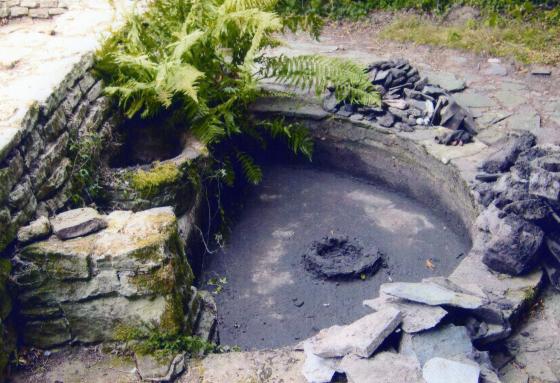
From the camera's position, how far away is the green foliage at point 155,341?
3164 mm

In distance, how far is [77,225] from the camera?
3293mm

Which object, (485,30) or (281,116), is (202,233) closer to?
(281,116)

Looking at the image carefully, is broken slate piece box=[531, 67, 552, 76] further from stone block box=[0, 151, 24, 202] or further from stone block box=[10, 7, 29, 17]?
stone block box=[10, 7, 29, 17]

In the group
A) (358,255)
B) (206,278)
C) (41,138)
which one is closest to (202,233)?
(206,278)

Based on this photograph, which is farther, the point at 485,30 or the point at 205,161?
the point at 485,30

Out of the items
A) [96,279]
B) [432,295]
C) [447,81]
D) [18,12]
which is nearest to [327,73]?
[447,81]

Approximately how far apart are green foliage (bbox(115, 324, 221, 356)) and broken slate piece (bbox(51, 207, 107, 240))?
599 millimetres

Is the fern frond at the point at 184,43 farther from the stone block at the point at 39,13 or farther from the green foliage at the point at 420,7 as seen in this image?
the green foliage at the point at 420,7

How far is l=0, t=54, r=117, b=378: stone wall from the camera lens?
326 cm

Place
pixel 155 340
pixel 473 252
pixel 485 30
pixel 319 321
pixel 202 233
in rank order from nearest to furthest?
pixel 155 340, pixel 473 252, pixel 319 321, pixel 202 233, pixel 485 30

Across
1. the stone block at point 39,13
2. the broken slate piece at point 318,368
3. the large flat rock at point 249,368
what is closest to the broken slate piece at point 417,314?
the broken slate piece at point 318,368

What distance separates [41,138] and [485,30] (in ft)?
18.7

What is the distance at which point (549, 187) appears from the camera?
3.51m

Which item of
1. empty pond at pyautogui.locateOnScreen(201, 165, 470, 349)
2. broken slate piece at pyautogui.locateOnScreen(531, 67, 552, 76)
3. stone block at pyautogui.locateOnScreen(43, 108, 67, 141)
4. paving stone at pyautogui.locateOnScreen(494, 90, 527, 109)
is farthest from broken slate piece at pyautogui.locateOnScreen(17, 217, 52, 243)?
broken slate piece at pyautogui.locateOnScreen(531, 67, 552, 76)
